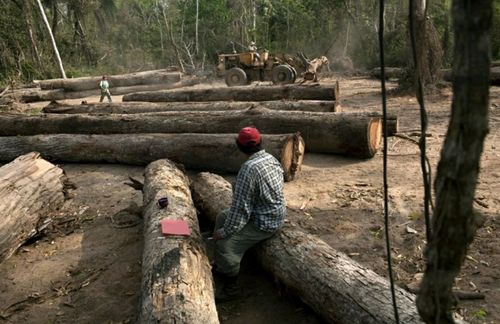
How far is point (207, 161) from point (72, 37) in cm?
2913

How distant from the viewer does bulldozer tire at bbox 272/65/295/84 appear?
18500 millimetres

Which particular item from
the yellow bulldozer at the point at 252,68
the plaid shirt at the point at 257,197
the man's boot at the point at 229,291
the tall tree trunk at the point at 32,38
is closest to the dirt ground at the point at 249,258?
the man's boot at the point at 229,291

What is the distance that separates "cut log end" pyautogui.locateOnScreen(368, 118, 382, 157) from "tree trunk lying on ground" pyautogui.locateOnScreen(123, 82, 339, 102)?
14.4ft

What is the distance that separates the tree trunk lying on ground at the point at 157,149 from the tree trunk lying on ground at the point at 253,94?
17.6 feet

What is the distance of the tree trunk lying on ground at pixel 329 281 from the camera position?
3168 mm

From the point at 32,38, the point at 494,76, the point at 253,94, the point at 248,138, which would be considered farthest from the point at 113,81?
the point at 248,138

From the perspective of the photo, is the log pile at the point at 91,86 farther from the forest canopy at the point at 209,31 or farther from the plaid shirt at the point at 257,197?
the plaid shirt at the point at 257,197

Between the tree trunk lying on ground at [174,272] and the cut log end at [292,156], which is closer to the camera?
the tree trunk lying on ground at [174,272]

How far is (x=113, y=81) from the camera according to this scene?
2228cm

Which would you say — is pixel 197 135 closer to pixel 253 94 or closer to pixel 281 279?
pixel 281 279

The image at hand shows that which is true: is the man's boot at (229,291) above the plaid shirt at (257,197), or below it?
below

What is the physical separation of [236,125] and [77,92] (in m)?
15.4

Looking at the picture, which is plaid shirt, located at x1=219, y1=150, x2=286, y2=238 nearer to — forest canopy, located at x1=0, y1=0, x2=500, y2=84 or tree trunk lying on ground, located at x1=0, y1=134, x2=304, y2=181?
tree trunk lying on ground, located at x1=0, y1=134, x2=304, y2=181

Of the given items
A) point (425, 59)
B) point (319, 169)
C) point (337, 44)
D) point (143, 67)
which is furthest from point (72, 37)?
point (319, 169)
